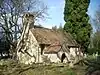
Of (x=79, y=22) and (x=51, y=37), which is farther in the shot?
(x=79, y=22)

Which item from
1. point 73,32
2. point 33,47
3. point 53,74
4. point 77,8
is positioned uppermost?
point 77,8

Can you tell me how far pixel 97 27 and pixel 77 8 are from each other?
21722 millimetres

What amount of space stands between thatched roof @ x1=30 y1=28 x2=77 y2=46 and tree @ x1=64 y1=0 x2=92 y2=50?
55.5 inches

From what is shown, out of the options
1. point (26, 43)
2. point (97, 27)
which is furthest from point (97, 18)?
point (26, 43)

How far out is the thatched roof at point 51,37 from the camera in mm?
38013

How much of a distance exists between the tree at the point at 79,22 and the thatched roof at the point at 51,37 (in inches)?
55.5

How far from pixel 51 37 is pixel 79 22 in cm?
696

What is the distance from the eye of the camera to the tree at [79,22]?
42812 millimetres

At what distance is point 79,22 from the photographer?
43.2 metres

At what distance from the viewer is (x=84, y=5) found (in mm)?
43406

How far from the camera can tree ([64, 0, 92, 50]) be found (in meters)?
42.8

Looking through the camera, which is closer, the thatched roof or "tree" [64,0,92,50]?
the thatched roof

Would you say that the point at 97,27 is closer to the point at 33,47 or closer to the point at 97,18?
the point at 97,18

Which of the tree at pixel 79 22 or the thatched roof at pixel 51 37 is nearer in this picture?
the thatched roof at pixel 51 37
